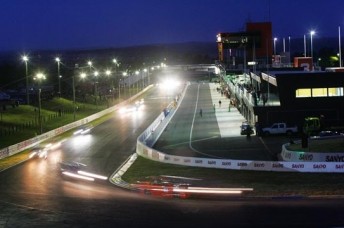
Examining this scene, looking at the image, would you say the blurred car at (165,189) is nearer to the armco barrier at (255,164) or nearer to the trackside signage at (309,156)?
the armco barrier at (255,164)

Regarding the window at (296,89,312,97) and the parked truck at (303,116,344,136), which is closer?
the parked truck at (303,116,344,136)

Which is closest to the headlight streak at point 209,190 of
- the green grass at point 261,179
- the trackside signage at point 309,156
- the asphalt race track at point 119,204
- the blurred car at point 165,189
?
the blurred car at point 165,189

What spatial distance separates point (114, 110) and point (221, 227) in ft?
301

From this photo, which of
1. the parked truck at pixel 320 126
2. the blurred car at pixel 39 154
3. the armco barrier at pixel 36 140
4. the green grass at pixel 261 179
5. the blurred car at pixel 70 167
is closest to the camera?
the green grass at pixel 261 179

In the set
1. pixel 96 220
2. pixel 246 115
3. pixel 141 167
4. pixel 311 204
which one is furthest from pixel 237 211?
pixel 246 115

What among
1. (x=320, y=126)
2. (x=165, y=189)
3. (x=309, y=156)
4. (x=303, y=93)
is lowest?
(x=165, y=189)

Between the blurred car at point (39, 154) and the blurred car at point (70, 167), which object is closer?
the blurred car at point (70, 167)

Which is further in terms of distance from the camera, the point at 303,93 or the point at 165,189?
the point at 303,93

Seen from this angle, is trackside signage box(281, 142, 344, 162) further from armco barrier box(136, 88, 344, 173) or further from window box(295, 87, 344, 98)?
window box(295, 87, 344, 98)

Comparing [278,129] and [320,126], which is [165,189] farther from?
[278,129]

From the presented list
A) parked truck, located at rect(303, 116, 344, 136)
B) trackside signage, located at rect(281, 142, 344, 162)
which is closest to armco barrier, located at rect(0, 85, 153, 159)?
trackside signage, located at rect(281, 142, 344, 162)

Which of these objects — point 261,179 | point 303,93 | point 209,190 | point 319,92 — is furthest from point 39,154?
point 319,92

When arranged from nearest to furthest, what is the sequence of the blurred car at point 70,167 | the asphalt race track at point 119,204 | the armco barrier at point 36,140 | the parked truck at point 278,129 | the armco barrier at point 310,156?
the asphalt race track at point 119,204 < the armco barrier at point 310,156 < the blurred car at point 70,167 < the armco barrier at point 36,140 < the parked truck at point 278,129

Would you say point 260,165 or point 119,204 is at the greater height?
point 260,165
